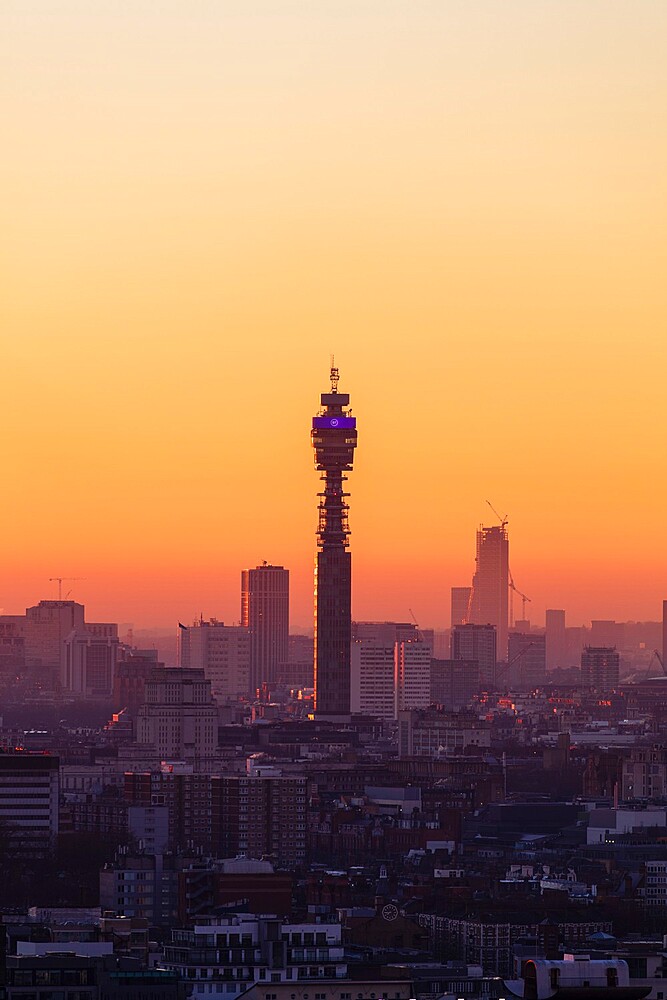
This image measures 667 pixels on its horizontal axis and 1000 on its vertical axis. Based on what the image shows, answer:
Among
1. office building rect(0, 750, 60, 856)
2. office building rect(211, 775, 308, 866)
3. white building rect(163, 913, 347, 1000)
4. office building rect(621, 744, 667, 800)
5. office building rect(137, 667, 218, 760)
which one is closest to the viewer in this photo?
white building rect(163, 913, 347, 1000)

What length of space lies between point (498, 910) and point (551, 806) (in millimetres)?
53554

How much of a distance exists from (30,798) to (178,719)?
57.6 m

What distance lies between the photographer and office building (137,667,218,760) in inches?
6969

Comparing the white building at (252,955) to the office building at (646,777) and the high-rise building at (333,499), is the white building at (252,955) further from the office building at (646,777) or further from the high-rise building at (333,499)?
the high-rise building at (333,499)

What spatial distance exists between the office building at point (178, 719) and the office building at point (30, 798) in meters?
49.6

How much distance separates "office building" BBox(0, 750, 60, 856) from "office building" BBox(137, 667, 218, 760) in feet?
163

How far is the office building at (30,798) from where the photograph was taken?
383 ft

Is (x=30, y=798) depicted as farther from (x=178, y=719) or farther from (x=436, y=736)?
(x=436, y=736)

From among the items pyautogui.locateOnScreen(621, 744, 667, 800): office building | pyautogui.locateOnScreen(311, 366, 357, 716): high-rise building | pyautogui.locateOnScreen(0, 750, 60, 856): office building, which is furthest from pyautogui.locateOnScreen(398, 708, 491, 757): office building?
pyautogui.locateOnScreen(0, 750, 60, 856): office building

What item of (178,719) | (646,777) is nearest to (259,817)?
(646,777)

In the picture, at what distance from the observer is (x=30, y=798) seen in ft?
399

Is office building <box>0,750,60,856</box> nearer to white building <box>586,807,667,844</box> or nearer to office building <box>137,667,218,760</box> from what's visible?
white building <box>586,807,667,844</box>

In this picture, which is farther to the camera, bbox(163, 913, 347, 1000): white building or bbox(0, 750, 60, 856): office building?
bbox(0, 750, 60, 856): office building

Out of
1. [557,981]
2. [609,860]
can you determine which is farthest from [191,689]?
[557,981]
